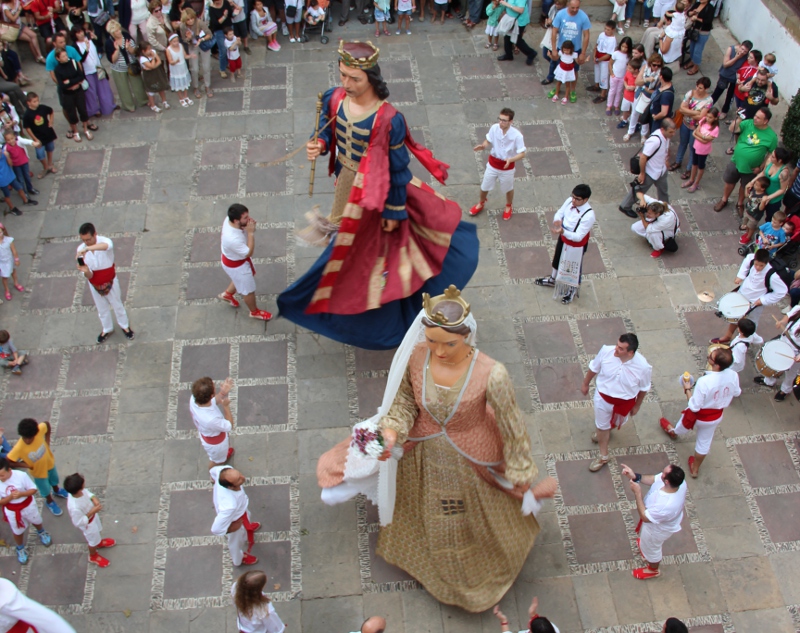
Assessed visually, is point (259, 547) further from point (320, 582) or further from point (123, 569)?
point (123, 569)

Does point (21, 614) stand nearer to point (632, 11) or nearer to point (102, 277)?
point (102, 277)

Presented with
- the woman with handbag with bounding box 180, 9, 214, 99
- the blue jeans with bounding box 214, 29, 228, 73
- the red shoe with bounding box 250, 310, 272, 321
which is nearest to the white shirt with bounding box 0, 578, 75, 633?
the red shoe with bounding box 250, 310, 272, 321

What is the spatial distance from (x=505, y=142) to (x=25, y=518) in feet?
20.1

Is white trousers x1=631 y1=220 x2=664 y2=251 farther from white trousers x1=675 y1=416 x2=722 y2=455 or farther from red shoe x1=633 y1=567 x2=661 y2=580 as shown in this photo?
red shoe x1=633 y1=567 x2=661 y2=580

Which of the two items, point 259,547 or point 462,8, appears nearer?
point 259,547

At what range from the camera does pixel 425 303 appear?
555 centimetres

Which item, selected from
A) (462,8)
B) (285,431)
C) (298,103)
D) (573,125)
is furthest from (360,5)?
(285,431)

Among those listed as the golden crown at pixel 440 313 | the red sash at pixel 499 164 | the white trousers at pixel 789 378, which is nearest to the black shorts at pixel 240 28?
the red sash at pixel 499 164

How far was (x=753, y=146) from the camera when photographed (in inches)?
394

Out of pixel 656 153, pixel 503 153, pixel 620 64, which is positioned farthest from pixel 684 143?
pixel 503 153

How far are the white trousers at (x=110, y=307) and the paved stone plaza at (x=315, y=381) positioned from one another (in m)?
0.22

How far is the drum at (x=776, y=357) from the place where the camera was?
314 inches

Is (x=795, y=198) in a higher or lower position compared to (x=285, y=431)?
higher

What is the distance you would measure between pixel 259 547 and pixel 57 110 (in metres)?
7.76
